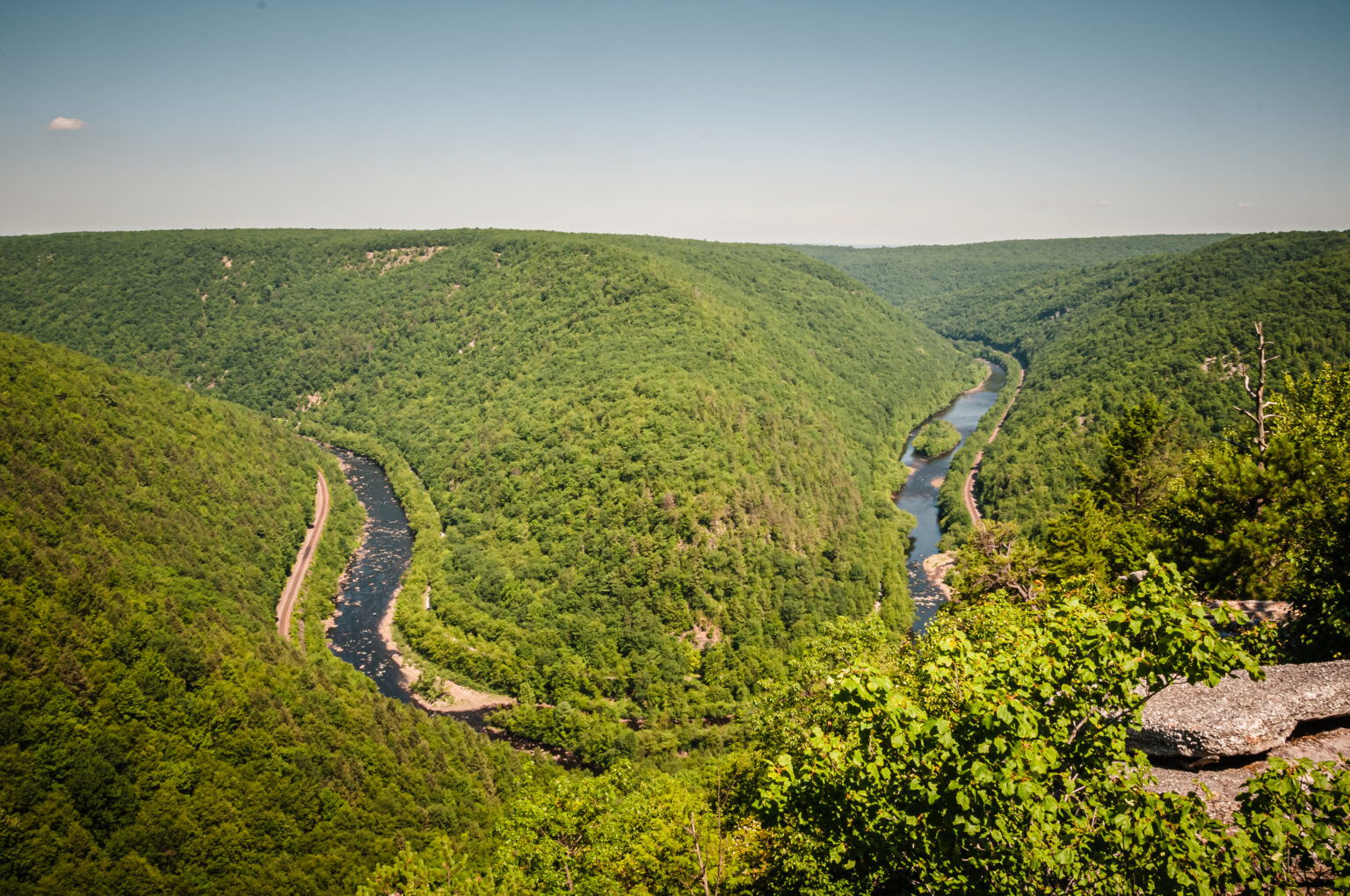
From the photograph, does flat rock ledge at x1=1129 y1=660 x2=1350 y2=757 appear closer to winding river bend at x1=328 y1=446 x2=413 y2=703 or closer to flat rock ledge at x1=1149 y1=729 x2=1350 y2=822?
flat rock ledge at x1=1149 y1=729 x2=1350 y2=822

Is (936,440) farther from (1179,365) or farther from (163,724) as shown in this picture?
(163,724)

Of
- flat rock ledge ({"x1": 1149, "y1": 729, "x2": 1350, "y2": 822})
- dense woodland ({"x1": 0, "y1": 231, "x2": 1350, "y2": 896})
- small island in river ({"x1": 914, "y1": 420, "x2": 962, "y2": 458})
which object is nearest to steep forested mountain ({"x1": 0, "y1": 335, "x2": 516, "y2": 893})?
dense woodland ({"x1": 0, "y1": 231, "x2": 1350, "y2": 896})

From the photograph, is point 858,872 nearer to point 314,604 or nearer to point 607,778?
point 607,778

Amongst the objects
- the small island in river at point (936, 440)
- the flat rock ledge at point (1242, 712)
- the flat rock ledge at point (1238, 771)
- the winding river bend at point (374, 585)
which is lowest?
the winding river bend at point (374, 585)

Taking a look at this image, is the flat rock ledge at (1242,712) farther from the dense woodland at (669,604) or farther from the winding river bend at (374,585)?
the winding river bend at (374,585)

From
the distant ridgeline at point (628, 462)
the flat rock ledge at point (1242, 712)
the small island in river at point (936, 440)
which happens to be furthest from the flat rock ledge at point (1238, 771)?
the small island in river at point (936, 440)

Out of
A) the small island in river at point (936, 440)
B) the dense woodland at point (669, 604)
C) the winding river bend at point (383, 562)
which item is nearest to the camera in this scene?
the dense woodland at point (669, 604)

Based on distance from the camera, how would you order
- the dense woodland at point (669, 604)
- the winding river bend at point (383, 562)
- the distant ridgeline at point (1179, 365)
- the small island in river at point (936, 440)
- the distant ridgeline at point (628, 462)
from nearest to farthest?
the dense woodland at point (669, 604), the distant ridgeline at point (628, 462), the winding river bend at point (383, 562), the distant ridgeline at point (1179, 365), the small island in river at point (936, 440)
